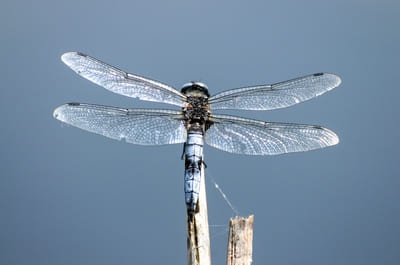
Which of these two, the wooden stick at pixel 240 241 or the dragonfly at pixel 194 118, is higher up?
the dragonfly at pixel 194 118

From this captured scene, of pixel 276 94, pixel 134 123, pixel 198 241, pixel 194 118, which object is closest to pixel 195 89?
pixel 194 118

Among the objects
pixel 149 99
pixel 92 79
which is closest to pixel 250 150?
pixel 149 99

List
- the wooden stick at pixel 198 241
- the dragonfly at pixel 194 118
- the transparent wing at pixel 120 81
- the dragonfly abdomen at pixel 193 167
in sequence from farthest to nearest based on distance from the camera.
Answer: the transparent wing at pixel 120 81 < the dragonfly at pixel 194 118 < the dragonfly abdomen at pixel 193 167 < the wooden stick at pixel 198 241

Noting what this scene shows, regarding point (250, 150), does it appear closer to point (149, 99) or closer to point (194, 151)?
point (194, 151)

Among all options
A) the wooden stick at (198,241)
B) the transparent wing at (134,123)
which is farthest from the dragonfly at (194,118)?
the wooden stick at (198,241)

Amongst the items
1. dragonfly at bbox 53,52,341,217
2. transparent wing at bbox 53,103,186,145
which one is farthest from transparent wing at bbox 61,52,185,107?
transparent wing at bbox 53,103,186,145

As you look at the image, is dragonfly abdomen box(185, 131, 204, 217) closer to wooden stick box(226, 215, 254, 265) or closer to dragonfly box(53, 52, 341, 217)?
dragonfly box(53, 52, 341, 217)

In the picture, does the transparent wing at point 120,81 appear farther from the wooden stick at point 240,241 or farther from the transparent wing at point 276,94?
the wooden stick at point 240,241

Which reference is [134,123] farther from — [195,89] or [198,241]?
[198,241]
